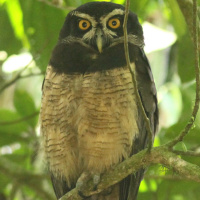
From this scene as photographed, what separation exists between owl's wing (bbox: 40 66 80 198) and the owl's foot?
0.17 metres

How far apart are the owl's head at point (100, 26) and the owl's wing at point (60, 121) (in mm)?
419

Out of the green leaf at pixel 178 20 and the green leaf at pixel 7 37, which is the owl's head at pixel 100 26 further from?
the green leaf at pixel 7 37

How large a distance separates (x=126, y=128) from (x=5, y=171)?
141 cm

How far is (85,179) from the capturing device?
3496mm

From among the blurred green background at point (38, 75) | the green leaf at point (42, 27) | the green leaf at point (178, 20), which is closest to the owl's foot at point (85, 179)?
the blurred green background at point (38, 75)

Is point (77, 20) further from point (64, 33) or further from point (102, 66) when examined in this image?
point (102, 66)

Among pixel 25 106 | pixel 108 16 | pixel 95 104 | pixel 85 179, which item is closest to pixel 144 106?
pixel 95 104

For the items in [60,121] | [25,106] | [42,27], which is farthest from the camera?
[25,106]

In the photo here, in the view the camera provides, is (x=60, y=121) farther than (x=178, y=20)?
No

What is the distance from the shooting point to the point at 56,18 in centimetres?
421

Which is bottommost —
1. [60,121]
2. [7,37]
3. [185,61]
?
[60,121]

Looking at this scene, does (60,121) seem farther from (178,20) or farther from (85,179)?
(178,20)

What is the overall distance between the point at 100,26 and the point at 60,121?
90cm

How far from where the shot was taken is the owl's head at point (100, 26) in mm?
3779
